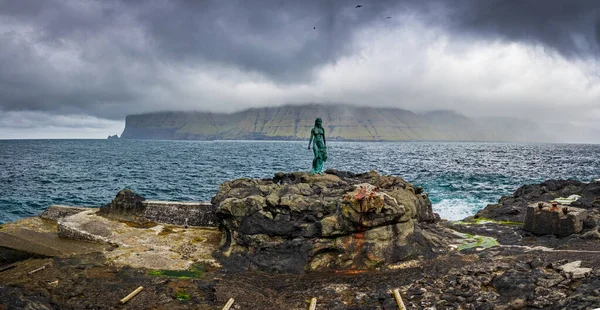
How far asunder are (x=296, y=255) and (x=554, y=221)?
10483mm

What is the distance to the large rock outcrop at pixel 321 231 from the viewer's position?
13.3m

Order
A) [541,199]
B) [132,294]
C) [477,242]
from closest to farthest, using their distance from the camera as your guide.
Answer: [132,294]
[477,242]
[541,199]

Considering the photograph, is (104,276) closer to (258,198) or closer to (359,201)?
(258,198)

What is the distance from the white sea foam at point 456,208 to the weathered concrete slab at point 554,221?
532 inches

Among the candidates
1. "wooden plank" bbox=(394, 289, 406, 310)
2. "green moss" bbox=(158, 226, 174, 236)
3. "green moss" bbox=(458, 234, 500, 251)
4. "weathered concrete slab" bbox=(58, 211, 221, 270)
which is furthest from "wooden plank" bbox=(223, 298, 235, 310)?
"green moss" bbox=(458, 234, 500, 251)

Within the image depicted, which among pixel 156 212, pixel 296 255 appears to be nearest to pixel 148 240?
pixel 156 212

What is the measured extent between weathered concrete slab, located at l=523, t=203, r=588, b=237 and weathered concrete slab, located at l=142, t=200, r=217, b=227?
535 inches

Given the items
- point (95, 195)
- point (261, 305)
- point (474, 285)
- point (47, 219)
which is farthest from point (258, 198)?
point (95, 195)

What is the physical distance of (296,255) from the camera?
1335cm

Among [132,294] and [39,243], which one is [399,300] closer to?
[132,294]

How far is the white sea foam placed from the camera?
3095 centimetres

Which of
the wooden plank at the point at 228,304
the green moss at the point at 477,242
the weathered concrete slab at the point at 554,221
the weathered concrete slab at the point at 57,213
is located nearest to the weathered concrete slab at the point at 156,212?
the weathered concrete slab at the point at 57,213

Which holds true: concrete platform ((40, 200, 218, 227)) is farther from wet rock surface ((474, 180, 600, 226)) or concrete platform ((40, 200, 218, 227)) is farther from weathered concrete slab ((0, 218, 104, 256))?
wet rock surface ((474, 180, 600, 226))

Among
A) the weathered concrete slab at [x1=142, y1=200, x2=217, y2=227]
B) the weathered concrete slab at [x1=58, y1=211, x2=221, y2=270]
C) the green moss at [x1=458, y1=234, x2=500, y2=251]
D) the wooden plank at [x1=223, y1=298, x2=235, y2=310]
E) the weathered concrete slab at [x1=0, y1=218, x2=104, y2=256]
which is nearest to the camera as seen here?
the wooden plank at [x1=223, y1=298, x2=235, y2=310]
